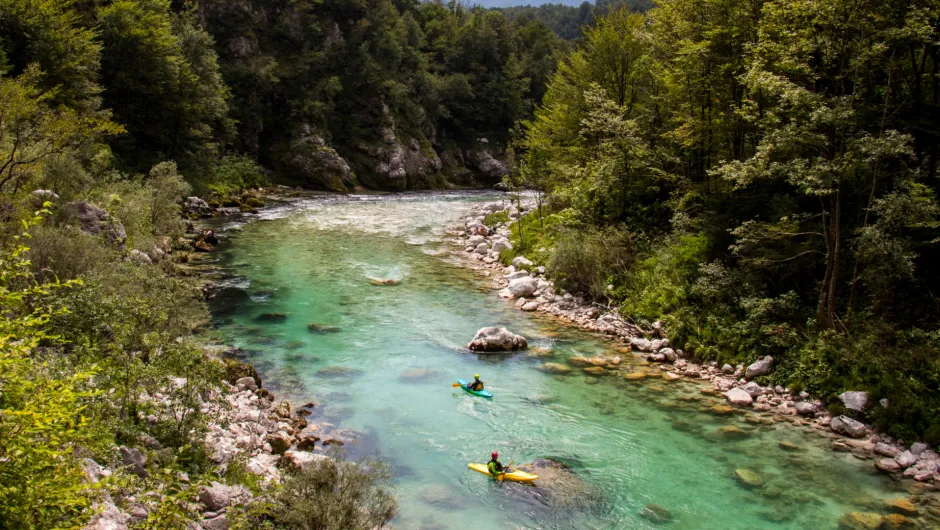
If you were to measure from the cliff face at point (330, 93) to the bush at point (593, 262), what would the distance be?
1737 inches

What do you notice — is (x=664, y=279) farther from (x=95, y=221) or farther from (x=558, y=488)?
Result: (x=95, y=221)

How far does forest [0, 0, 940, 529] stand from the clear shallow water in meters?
1.59

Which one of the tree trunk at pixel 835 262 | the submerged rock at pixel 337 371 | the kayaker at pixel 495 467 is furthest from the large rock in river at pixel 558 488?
the tree trunk at pixel 835 262

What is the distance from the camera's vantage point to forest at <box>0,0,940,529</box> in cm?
712

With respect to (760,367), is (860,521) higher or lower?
lower

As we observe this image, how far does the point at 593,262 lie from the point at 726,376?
7360 millimetres

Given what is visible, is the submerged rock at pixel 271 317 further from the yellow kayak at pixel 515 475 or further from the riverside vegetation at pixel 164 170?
the yellow kayak at pixel 515 475

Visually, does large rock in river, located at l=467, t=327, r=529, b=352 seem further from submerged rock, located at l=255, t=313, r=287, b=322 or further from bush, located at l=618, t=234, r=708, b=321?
submerged rock, located at l=255, t=313, r=287, b=322

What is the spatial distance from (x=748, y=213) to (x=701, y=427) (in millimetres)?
8393

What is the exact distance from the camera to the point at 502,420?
1185 cm

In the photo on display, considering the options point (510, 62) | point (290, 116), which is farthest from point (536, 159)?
point (510, 62)

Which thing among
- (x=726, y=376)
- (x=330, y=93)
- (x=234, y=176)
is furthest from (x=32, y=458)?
(x=330, y=93)

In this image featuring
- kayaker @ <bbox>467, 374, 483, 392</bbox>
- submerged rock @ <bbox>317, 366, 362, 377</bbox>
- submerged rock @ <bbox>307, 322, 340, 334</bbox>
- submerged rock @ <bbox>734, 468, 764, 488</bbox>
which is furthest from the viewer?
submerged rock @ <bbox>307, 322, 340, 334</bbox>

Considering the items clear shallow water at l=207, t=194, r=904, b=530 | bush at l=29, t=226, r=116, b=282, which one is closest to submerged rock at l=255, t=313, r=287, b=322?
clear shallow water at l=207, t=194, r=904, b=530
